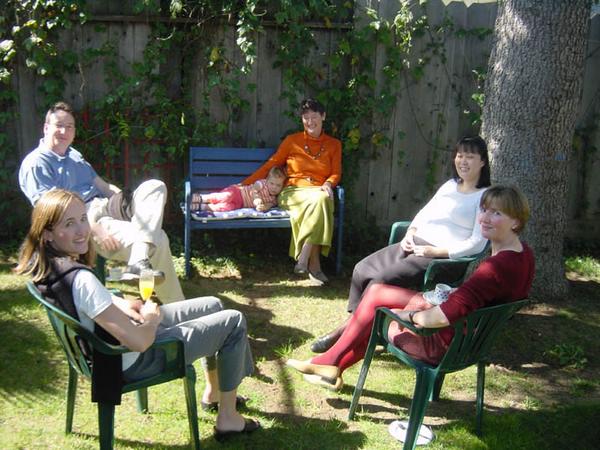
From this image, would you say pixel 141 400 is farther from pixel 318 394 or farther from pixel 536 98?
pixel 536 98

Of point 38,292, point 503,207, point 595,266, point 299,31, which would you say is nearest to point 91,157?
point 299,31

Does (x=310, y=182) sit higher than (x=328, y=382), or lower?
higher

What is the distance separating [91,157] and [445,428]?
367 cm

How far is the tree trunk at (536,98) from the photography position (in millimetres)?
4324

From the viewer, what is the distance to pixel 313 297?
475 cm

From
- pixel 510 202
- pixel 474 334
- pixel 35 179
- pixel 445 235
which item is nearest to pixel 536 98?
pixel 445 235

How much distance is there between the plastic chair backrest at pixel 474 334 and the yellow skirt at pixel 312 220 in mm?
2226

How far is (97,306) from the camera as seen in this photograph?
2207 millimetres

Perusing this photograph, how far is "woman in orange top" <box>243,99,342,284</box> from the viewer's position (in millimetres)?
4945

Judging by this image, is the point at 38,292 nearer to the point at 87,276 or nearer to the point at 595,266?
the point at 87,276

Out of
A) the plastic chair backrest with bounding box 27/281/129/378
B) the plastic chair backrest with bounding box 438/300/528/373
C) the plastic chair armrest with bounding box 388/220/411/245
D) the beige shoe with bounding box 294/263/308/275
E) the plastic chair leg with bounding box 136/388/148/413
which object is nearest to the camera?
the plastic chair backrest with bounding box 27/281/129/378

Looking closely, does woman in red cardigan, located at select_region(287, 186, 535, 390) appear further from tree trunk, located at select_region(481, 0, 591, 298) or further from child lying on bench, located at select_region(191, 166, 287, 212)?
child lying on bench, located at select_region(191, 166, 287, 212)

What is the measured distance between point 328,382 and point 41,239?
5.32 ft

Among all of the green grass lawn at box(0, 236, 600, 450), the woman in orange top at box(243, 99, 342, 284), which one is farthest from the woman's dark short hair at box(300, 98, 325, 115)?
the green grass lawn at box(0, 236, 600, 450)
